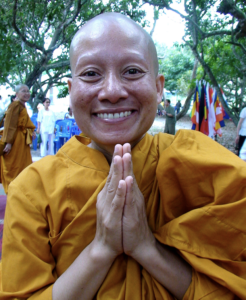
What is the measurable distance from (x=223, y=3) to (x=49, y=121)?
492cm

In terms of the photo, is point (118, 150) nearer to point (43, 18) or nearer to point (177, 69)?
point (43, 18)

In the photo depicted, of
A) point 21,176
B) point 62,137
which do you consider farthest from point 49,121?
point 21,176

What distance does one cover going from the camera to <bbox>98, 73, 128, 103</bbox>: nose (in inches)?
37.3

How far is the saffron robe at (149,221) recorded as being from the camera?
861 millimetres

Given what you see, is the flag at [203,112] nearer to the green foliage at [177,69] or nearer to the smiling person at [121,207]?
the smiling person at [121,207]

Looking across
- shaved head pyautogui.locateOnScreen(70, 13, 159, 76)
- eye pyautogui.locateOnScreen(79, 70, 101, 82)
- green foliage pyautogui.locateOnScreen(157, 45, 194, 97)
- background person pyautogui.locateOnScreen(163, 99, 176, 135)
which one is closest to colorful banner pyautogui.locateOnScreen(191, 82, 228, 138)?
background person pyautogui.locateOnScreen(163, 99, 176, 135)

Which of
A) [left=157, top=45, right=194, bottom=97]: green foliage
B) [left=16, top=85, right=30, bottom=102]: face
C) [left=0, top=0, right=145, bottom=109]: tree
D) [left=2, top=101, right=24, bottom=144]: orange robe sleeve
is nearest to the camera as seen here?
[left=2, top=101, right=24, bottom=144]: orange robe sleeve

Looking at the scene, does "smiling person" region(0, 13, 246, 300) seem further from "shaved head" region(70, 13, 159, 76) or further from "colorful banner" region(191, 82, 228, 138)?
"colorful banner" region(191, 82, 228, 138)

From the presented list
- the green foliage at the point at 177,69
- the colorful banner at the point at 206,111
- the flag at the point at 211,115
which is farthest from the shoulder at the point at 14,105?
the green foliage at the point at 177,69

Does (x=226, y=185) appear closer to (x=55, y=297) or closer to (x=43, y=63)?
(x=55, y=297)

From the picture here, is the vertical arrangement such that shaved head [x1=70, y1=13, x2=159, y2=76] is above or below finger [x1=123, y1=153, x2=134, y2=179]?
above

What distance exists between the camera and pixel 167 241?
35.9 inches

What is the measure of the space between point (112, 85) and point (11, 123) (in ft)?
11.0

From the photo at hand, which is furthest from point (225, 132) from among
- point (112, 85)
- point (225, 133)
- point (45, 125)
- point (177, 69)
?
point (112, 85)
